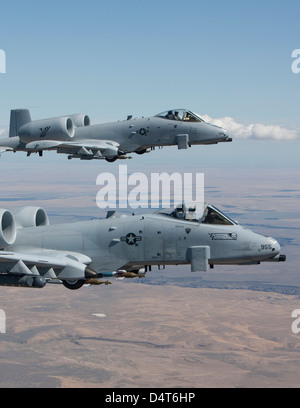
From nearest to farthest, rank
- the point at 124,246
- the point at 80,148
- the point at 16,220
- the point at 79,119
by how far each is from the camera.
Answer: the point at 124,246
the point at 16,220
the point at 80,148
the point at 79,119

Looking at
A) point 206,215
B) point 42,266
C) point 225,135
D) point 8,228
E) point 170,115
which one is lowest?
point 42,266

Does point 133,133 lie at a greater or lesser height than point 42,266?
greater

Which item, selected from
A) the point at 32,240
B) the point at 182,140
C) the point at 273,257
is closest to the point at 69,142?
the point at 182,140

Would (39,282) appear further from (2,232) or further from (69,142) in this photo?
(69,142)

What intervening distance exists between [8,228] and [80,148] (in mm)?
9755

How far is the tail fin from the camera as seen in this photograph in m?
42.7

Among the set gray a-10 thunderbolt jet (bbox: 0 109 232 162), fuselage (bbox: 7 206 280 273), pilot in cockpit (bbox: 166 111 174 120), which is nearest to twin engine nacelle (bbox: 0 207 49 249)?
fuselage (bbox: 7 206 280 273)

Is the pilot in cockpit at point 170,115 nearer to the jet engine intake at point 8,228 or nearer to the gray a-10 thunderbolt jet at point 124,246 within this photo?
the gray a-10 thunderbolt jet at point 124,246

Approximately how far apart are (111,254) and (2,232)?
483cm

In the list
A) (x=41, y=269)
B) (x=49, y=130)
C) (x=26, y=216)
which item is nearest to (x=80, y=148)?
(x=49, y=130)

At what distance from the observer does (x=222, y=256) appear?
86.0 ft

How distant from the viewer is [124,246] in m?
27.1

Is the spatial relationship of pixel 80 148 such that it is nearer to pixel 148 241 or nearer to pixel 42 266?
pixel 148 241
